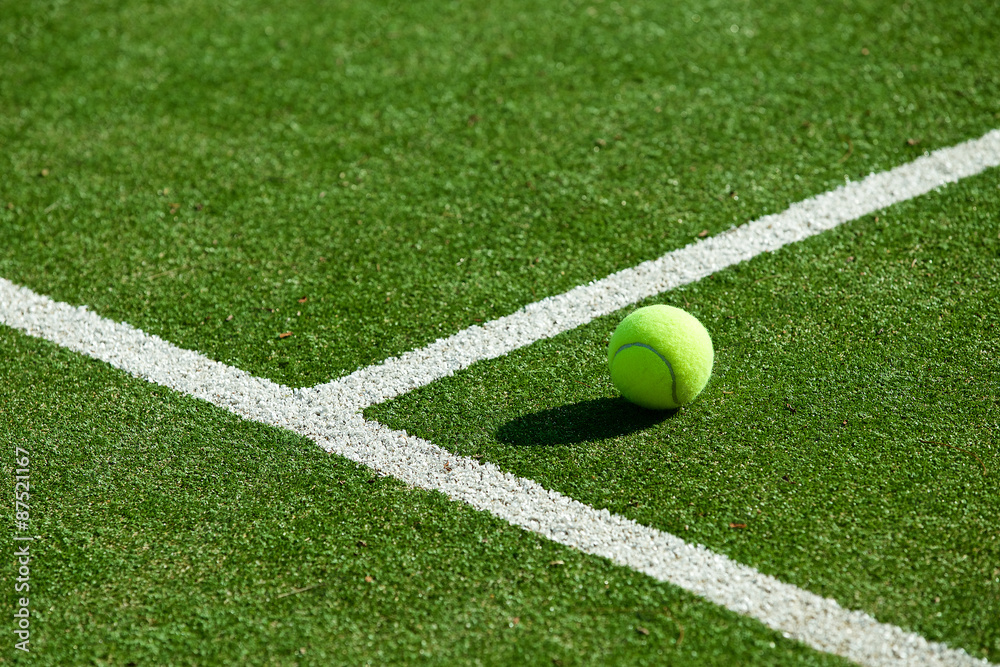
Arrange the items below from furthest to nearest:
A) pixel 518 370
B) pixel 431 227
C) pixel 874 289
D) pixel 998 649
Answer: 1. pixel 431 227
2. pixel 874 289
3. pixel 518 370
4. pixel 998 649

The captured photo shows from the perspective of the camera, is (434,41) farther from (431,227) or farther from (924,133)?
(924,133)

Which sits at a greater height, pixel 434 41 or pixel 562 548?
pixel 434 41

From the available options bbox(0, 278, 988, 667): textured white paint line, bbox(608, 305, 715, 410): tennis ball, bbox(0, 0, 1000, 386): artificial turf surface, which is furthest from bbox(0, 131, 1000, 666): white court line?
bbox(608, 305, 715, 410): tennis ball

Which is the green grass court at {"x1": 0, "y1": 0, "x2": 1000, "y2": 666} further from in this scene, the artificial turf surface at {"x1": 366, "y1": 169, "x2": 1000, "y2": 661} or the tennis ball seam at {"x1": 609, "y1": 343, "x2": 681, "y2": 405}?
the tennis ball seam at {"x1": 609, "y1": 343, "x2": 681, "y2": 405}

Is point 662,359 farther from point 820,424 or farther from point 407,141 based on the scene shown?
point 407,141

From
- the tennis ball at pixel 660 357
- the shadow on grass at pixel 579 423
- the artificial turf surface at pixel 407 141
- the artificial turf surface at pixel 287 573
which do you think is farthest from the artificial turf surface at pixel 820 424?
the artificial turf surface at pixel 407 141

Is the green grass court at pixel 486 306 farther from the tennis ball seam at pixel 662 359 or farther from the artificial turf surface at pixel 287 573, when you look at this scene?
the tennis ball seam at pixel 662 359

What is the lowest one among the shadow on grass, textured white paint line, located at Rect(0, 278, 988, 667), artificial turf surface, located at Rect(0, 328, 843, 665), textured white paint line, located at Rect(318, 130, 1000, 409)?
artificial turf surface, located at Rect(0, 328, 843, 665)

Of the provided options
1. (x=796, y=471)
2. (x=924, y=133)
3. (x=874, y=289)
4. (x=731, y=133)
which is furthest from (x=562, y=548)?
(x=924, y=133)
